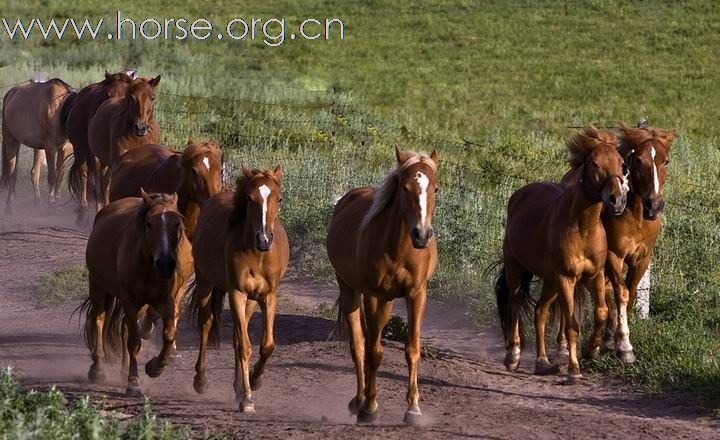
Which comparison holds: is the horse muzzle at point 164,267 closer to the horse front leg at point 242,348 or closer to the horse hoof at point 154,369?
the horse front leg at point 242,348

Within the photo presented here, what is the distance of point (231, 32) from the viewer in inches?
1941

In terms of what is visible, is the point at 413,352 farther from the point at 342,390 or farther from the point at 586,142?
the point at 586,142

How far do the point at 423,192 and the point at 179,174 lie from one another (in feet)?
12.9

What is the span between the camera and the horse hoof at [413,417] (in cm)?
872

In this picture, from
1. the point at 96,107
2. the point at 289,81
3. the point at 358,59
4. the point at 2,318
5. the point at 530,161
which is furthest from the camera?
the point at 358,59

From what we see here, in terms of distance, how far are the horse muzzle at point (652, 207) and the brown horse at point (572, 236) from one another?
0.36 meters

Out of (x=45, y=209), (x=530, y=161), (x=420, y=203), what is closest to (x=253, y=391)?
(x=420, y=203)

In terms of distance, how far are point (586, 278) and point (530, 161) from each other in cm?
1058

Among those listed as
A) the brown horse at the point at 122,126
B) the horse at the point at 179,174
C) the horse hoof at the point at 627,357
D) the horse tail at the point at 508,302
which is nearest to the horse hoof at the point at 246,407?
the horse at the point at 179,174

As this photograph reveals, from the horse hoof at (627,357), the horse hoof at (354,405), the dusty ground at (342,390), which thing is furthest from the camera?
the horse hoof at (627,357)

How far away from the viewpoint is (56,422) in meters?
7.11

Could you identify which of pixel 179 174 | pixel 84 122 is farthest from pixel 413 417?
pixel 84 122

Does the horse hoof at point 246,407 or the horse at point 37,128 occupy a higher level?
the horse at point 37,128

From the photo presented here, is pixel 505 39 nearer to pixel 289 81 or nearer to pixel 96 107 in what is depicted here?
pixel 289 81
